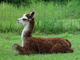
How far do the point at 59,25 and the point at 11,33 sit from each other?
249cm

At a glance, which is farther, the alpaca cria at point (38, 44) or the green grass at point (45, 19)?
the green grass at point (45, 19)

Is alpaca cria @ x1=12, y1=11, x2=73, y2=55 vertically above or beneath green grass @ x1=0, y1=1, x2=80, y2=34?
above

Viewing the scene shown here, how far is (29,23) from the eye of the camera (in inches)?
381

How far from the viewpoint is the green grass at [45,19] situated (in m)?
15.4

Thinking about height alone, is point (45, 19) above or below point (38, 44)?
below

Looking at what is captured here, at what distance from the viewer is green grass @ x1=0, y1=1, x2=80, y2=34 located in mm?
15375

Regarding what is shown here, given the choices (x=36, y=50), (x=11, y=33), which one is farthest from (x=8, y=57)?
(x=11, y=33)

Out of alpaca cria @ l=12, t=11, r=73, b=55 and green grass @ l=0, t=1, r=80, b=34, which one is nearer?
alpaca cria @ l=12, t=11, r=73, b=55

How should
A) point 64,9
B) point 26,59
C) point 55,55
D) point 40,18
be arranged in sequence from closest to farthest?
point 26,59 → point 55,55 → point 40,18 → point 64,9

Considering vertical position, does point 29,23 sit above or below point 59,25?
above

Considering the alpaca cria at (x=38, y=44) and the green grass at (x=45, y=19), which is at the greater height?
the alpaca cria at (x=38, y=44)

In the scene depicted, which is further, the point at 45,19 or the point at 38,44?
the point at 45,19

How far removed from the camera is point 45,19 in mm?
15859

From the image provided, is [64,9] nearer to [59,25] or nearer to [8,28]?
[59,25]
